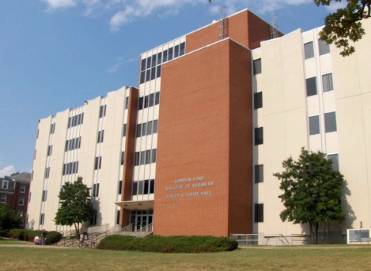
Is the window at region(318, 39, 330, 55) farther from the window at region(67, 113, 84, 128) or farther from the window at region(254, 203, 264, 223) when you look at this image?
the window at region(67, 113, 84, 128)

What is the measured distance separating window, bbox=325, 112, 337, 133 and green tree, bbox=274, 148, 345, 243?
290 cm

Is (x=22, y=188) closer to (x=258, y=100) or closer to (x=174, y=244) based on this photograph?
(x=258, y=100)

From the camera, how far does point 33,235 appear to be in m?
62.7

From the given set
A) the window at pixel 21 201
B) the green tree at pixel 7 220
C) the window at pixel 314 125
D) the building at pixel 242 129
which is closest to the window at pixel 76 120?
the building at pixel 242 129

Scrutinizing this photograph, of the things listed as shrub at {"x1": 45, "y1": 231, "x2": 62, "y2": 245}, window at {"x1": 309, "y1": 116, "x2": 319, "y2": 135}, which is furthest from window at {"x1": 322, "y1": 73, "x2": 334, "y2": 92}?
shrub at {"x1": 45, "y1": 231, "x2": 62, "y2": 245}

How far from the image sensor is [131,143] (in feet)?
190

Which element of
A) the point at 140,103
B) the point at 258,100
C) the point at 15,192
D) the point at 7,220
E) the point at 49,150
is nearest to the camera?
the point at 258,100

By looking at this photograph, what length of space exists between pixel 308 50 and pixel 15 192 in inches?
3592

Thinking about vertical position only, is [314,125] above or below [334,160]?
above

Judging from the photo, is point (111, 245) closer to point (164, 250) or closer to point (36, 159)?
point (164, 250)

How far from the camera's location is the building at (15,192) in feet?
364

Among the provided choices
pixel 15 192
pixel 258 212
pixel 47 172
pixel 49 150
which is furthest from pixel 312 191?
pixel 15 192

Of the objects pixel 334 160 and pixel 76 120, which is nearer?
pixel 334 160

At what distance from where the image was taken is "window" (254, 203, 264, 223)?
41875mm
